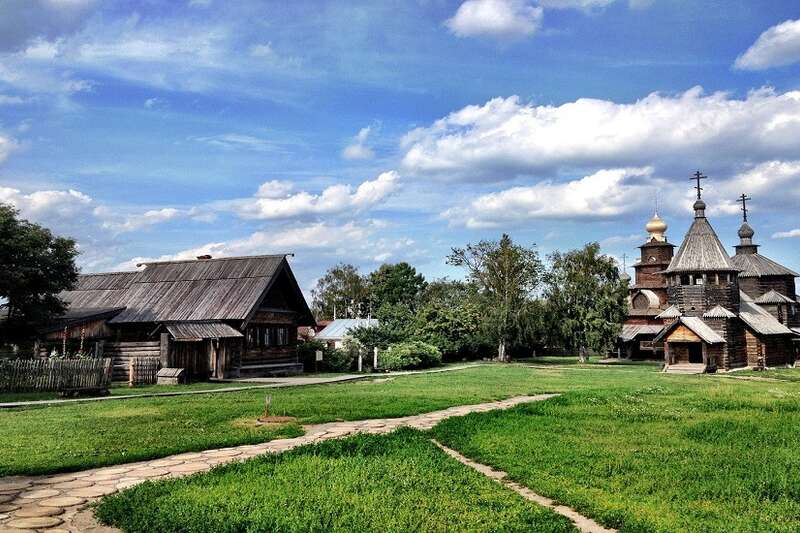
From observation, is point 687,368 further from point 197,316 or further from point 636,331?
point 197,316

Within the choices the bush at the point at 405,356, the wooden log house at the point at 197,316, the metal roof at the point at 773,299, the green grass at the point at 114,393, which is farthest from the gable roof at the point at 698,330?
the green grass at the point at 114,393

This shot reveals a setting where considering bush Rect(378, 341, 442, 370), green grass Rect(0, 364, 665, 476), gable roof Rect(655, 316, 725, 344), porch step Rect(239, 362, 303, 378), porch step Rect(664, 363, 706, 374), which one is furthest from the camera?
gable roof Rect(655, 316, 725, 344)

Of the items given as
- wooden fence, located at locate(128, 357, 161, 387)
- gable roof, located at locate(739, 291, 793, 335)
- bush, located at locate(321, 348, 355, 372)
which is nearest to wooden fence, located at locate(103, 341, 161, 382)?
wooden fence, located at locate(128, 357, 161, 387)

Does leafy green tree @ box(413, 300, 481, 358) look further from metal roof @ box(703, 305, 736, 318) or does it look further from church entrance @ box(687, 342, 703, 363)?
metal roof @ box(703, 305, 736, 318)

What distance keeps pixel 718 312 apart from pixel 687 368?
16.8 ft

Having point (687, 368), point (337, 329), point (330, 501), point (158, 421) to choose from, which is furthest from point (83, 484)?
point (337, 329)

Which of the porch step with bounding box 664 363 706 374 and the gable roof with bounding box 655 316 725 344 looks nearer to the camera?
the porch step with bounding box 664 363 706 374

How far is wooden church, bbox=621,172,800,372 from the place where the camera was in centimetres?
4191

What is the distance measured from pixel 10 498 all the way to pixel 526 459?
20.0 ft

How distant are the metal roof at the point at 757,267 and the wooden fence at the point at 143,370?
48.6 meters

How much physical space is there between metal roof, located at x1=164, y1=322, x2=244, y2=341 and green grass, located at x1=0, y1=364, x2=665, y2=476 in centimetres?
765

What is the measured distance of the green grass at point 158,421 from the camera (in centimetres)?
915

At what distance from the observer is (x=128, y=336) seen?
31.8 meters

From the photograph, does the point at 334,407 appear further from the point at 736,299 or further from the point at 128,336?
the point at 736,299
